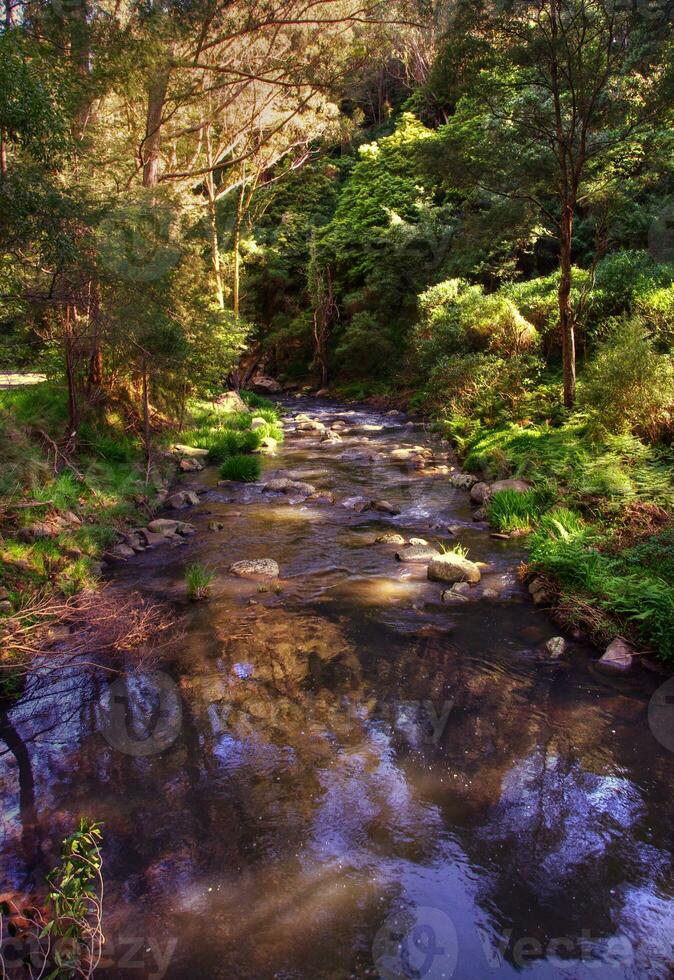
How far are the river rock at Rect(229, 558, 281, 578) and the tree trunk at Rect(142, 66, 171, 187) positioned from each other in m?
8.80

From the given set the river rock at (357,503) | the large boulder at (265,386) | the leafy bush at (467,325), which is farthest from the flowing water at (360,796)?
the large boulder at (265,386)

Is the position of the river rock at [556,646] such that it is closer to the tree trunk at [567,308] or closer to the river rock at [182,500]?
the river rock at [182,500]

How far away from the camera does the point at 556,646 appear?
5.55m

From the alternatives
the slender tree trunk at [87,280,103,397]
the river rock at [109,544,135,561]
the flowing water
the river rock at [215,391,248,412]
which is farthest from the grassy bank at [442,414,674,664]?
the river rock at [215,391,248,412]

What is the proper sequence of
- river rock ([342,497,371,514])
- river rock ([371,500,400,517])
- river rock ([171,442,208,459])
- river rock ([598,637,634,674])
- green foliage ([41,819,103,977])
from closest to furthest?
1. green foliage ([41,819,103,977])
2. river rock ([598,637,634,674])
3. river rock ([371,500,400,517])
4. river rock ([342,497,371,514])
5. river rock ([171,442,208,459])

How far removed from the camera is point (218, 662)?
215 inches

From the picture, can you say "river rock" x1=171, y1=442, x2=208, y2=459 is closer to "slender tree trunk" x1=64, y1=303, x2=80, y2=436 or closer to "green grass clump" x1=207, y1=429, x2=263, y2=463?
"green grass clump" x1=207, y1=429, x2=263, y2=463

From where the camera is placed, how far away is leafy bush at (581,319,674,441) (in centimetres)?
857

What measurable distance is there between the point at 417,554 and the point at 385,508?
2.23 metres

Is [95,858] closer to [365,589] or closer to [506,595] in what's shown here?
[365,589]

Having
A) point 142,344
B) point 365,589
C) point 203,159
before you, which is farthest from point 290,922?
point 203,159

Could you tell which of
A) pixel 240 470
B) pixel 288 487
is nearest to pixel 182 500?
pixel 240 470

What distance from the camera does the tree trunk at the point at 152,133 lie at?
39.8 ft

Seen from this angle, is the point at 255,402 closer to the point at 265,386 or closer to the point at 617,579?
the point at 265,386
